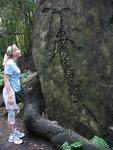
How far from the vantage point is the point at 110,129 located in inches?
293

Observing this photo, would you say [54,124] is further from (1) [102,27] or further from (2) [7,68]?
(1) [102,27]

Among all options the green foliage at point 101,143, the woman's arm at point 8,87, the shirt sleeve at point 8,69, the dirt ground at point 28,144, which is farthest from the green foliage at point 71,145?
the shirt sleeve at point 8,69

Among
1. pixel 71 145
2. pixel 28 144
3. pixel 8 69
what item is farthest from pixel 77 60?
pixel 28 144

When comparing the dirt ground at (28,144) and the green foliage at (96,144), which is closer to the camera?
the green foliage at (96,144)

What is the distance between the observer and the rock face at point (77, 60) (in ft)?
24.3

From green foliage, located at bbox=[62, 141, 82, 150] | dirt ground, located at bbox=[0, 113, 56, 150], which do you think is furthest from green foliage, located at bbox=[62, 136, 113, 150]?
dirt ground, located at bbox=[0, 113, 56, 150]

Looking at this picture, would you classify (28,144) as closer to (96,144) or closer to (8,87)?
(8,87)

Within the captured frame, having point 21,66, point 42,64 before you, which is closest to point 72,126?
point 42,64

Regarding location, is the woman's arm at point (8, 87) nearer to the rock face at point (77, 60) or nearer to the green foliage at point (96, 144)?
the rock face at point (77, 60)

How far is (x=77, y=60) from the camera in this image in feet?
25.3

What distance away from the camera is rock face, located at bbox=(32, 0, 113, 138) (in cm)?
741

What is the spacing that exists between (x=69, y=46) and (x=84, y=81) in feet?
2.36

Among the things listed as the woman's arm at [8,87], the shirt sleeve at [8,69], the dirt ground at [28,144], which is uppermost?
the shirt sleeve at [8,69]

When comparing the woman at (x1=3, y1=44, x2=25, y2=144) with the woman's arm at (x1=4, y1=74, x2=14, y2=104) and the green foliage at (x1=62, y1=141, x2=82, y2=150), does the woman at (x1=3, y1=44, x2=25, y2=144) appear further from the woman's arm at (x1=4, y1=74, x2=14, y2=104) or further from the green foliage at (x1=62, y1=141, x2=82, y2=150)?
the green foliage at (x1=62, y1=141, x2=82, y2=150)
